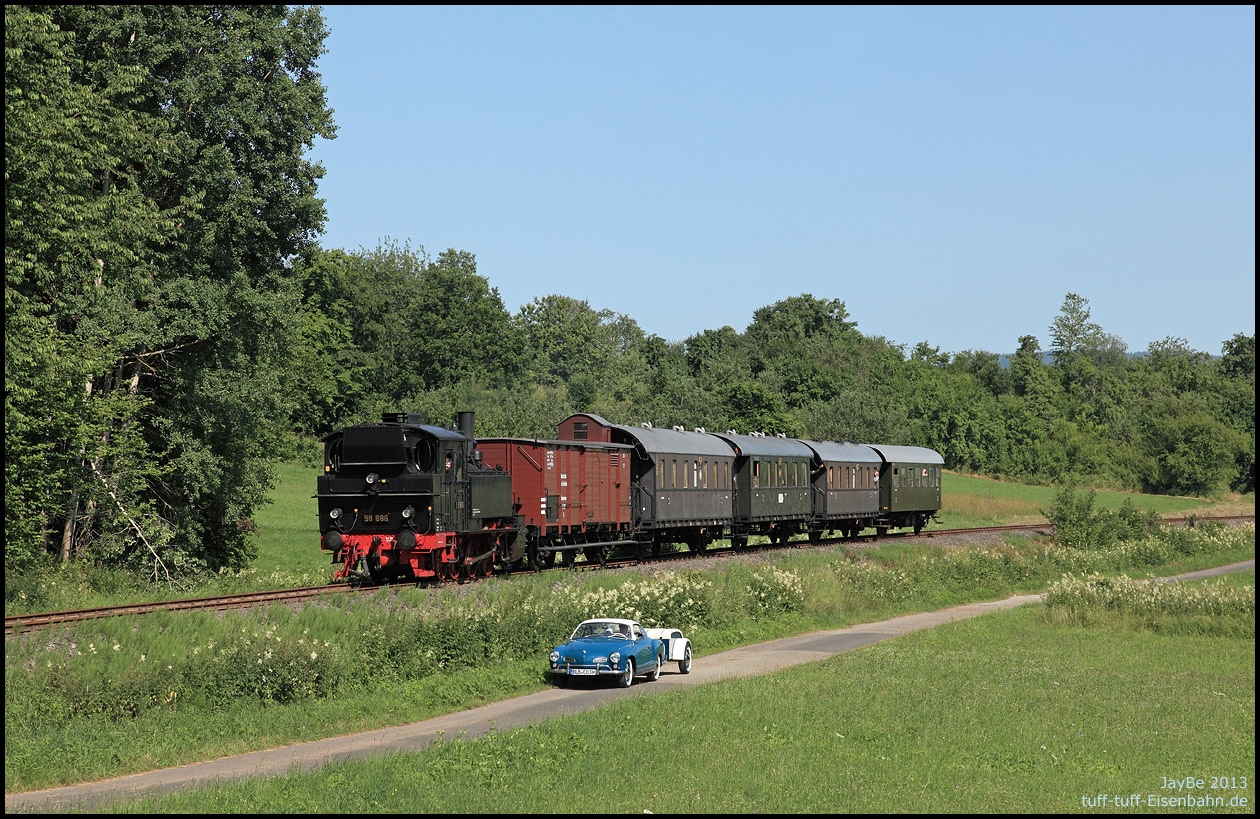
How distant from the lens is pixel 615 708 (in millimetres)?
21109

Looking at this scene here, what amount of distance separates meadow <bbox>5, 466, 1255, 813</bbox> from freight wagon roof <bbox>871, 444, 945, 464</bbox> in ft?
84.8

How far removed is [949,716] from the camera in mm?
20625

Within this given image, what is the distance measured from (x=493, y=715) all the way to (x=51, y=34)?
66.2ft

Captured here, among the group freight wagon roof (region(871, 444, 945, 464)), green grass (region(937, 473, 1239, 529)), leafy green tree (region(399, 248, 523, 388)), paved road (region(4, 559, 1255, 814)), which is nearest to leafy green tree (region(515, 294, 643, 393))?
leafy green tree (region(399, 248, 523, 388))

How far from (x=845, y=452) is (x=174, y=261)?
31.8m

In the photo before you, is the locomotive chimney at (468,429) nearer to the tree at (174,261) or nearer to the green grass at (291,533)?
the tree at (174,261)

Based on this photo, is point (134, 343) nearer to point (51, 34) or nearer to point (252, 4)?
point (51, 34)

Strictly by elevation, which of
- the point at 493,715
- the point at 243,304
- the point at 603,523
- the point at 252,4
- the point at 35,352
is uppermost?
the point at 252,4

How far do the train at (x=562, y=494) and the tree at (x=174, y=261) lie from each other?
18.9ft

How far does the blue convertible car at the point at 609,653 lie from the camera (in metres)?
24.5

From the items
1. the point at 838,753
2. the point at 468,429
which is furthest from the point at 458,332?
the point at 838,753

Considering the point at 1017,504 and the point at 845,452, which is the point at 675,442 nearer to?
the point at 845,452

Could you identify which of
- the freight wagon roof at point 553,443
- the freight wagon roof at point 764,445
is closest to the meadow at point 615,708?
the freight wagon roof at point 553,443

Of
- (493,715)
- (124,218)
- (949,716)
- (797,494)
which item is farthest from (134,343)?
(797,494)
